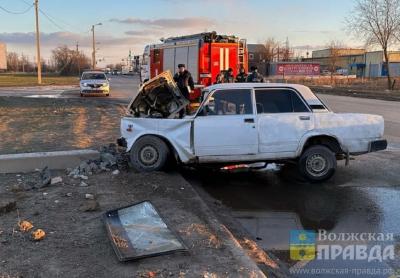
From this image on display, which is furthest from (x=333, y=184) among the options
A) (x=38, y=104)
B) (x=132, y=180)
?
(x=38, y=104)

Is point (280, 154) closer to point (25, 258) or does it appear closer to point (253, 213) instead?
point (253, 213)

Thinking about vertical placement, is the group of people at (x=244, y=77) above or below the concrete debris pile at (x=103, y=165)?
above

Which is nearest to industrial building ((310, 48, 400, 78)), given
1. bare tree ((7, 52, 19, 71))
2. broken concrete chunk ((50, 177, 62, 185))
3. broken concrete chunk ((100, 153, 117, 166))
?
broken concrete chunk ((100, 153, 117, 166))

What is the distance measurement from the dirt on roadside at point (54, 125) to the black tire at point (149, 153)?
303 centimetres

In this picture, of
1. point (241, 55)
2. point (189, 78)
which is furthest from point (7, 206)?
point (241, 55)

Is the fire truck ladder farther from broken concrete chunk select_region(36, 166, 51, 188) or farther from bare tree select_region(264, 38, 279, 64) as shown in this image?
bare tree select_region(264, 38, 279, 64)

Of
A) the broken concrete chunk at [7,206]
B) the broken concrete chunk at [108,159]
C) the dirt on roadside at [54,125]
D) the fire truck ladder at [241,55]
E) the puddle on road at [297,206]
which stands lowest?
the puddle on road at [297,206]

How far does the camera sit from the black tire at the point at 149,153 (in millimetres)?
8812

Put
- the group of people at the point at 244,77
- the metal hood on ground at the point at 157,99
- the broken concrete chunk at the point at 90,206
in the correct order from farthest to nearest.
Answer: the group of people at the point at 244,77
the metal hood on ground at the point at 157,99
the broken concrete chunk at the point at 90,206

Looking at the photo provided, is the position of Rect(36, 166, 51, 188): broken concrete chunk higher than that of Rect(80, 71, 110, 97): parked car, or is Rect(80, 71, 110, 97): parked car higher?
Rect(80, 71, 110, 97): parked car

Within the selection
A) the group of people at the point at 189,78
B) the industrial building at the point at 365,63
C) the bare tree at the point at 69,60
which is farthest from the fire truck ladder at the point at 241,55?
the bare tree at the point at 69,60

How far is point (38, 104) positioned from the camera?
24266 mm

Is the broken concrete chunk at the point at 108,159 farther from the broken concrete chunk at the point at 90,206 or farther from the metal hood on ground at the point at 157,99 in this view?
the broken concrete chunk at the point at 90,206

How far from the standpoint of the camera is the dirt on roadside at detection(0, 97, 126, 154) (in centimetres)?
1195
